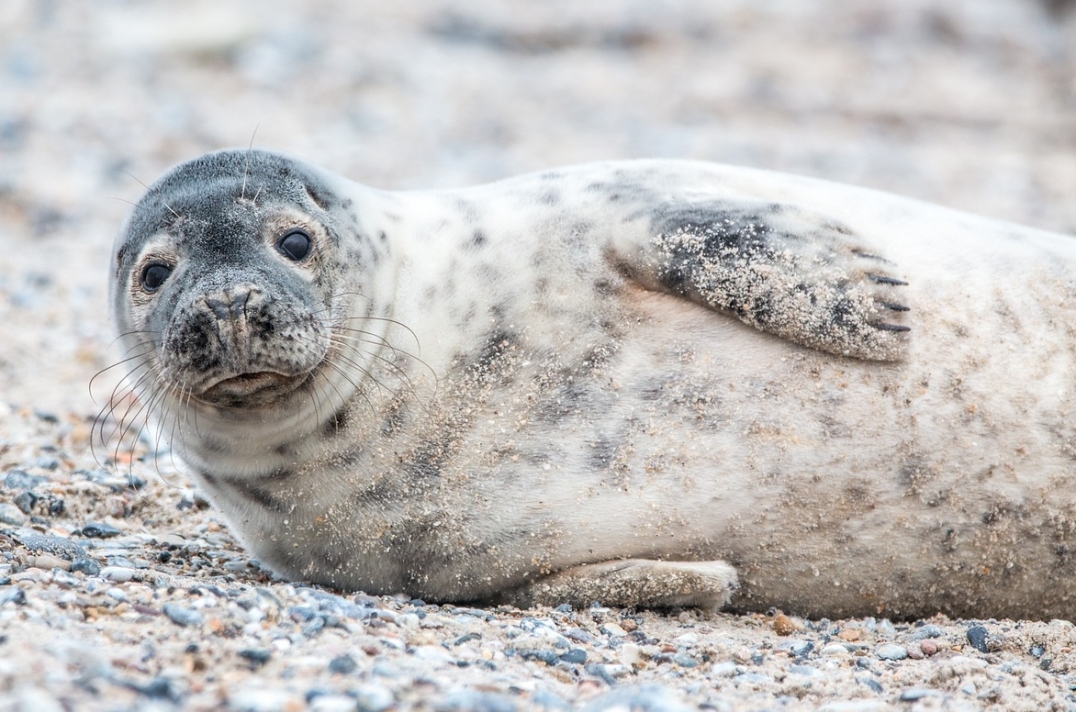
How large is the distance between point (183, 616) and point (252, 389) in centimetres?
61

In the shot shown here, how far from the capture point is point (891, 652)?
310 centimetres

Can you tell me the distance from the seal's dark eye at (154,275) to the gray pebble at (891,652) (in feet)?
6.49

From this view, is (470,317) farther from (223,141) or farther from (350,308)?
(223,141)

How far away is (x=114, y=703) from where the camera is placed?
7.07ft

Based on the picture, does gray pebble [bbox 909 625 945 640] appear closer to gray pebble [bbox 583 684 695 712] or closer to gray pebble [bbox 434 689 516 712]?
gray pebble [bbox 583 684 695 712]

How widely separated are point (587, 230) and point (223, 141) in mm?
5682

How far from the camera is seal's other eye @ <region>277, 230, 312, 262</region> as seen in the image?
3.30 m

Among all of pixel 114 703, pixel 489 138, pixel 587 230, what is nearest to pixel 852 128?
pixel 489 138

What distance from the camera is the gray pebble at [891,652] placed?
3.08m

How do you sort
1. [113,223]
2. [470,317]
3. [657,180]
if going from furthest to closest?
[113,223], [657,180], [470,317]

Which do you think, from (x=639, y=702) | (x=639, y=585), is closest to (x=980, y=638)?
(x=639, y=585)

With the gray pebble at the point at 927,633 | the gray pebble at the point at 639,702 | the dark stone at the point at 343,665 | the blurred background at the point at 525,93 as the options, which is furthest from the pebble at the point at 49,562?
the blurred background at the point at 525,93

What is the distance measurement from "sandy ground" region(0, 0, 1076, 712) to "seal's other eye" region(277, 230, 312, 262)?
32.8 inches

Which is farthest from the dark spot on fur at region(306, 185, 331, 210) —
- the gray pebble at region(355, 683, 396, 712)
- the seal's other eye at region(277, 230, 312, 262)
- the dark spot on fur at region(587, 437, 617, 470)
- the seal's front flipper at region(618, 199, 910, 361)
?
the gray pebble at region(355, 683, 396, 712)
